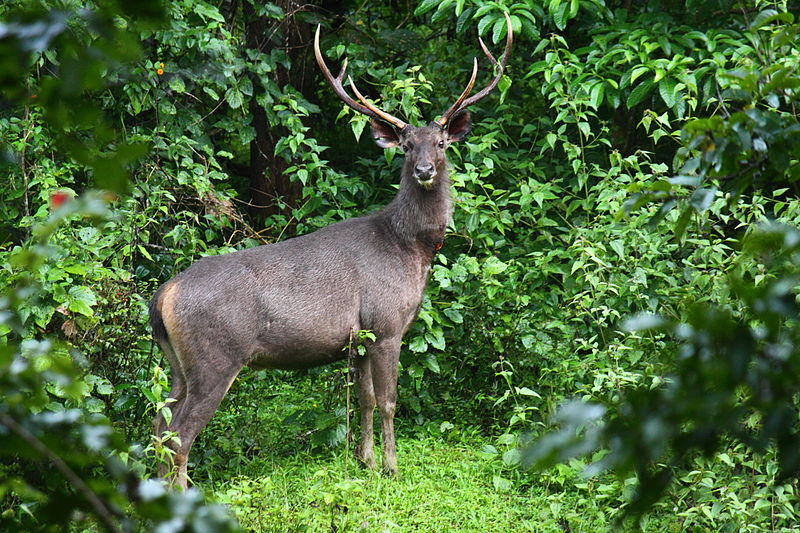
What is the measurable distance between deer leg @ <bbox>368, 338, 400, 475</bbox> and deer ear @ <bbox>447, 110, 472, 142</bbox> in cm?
166

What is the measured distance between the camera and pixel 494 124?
27.0 feet

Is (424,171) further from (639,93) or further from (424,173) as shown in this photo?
(639,93)

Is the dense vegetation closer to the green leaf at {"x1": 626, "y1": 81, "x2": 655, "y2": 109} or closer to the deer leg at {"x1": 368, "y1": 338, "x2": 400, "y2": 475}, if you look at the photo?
the green leaf at {"x1": 626, "y1": 81, "x2": 655, "y2": 109}

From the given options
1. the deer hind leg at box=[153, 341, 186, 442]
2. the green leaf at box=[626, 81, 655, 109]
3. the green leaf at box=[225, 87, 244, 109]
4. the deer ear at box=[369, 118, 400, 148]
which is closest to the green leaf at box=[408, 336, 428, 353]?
the deer ear at box=[369, 118, 400, 148]

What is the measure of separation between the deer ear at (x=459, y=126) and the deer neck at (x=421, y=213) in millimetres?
409

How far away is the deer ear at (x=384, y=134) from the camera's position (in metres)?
7.18

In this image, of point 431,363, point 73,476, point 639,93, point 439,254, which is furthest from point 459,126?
point 73,476

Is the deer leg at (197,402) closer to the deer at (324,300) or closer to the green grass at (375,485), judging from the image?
the deer at (324,300)

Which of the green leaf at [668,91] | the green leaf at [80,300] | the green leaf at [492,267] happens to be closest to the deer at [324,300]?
the green leaf at [492,267]

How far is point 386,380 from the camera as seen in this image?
666 centimetres

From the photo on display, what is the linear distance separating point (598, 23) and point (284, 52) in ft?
9.35

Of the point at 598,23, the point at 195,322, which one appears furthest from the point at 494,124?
the point at 195,322

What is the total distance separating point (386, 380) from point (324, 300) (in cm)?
76

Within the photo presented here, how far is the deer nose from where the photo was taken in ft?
21.6
